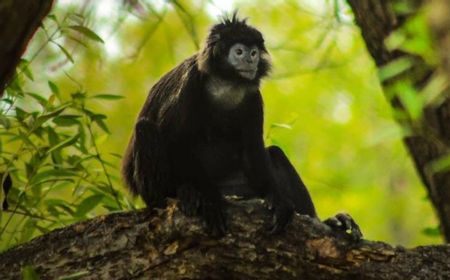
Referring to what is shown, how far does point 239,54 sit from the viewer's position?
17.6 feet

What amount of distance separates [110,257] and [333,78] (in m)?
8.66

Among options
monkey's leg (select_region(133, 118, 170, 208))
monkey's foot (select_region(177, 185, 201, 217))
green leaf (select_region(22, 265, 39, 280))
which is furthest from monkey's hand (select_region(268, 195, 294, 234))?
green leaf (select_region(22, 265, 39, 280))

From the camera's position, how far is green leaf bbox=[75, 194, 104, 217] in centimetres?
464

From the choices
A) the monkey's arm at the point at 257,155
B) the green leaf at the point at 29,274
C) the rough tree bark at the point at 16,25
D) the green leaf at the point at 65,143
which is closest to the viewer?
the rough tree bark at the point at 16,25

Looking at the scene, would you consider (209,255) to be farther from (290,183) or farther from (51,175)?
(290,183)

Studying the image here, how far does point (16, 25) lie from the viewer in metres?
2.19

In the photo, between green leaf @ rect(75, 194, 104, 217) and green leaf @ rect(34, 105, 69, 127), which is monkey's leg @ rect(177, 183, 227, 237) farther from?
green leaf @ rect(34, 105, 69, 127)

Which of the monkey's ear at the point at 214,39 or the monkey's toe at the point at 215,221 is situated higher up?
the monkey's ear at the point at 214,39

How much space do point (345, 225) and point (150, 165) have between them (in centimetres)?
110

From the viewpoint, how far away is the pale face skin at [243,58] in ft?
17.5

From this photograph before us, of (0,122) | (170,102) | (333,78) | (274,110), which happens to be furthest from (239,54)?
(274,110)

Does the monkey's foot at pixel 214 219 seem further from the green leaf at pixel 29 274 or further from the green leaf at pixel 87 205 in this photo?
the green leaf at pixel 29 274

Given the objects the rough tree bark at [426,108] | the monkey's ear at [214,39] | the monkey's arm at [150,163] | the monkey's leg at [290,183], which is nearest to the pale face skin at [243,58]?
the monkey's ear at [214,39]

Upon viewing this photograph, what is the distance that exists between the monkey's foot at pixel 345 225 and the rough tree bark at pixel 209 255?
0.17 ft
